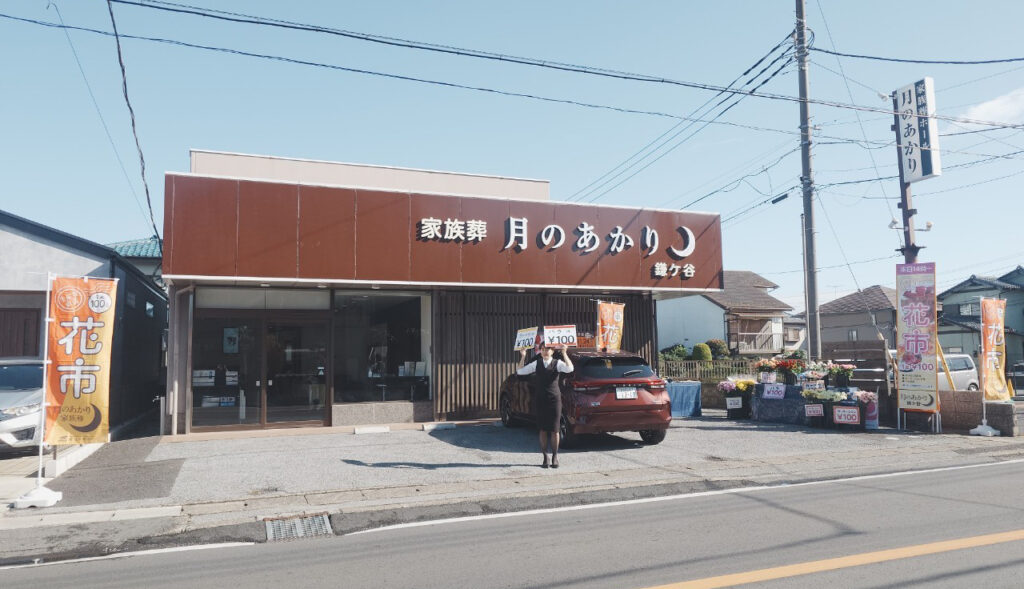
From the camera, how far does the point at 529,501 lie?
8.00 m

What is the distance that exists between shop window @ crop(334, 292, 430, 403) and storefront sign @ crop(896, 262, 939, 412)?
10.1 m

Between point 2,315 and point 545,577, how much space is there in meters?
14.7

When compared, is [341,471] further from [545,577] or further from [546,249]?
[546,249]

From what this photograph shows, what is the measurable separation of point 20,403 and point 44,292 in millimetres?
3413

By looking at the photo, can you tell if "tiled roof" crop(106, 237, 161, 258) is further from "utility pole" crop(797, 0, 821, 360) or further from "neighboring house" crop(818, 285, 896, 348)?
"neighboring house" crop(818, 285, 896, 348)

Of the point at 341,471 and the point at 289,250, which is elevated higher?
the point at 289,250

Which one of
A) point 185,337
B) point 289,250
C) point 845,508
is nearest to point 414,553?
point 845,508

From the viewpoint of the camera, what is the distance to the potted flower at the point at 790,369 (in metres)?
16.4

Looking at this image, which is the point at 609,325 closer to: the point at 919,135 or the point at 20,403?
the point at 919,135

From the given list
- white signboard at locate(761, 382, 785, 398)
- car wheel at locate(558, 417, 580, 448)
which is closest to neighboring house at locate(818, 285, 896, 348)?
white signboard at locate(761, 382, 785, 398)

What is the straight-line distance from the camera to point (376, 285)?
14.2m

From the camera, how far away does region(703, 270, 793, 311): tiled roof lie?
4488cm

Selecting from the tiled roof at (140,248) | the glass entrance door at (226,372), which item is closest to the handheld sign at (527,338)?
the glass entrance door at (226,372)

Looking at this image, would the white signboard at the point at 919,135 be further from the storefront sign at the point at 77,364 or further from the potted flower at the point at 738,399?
the storefront sign at the point at 77,364
